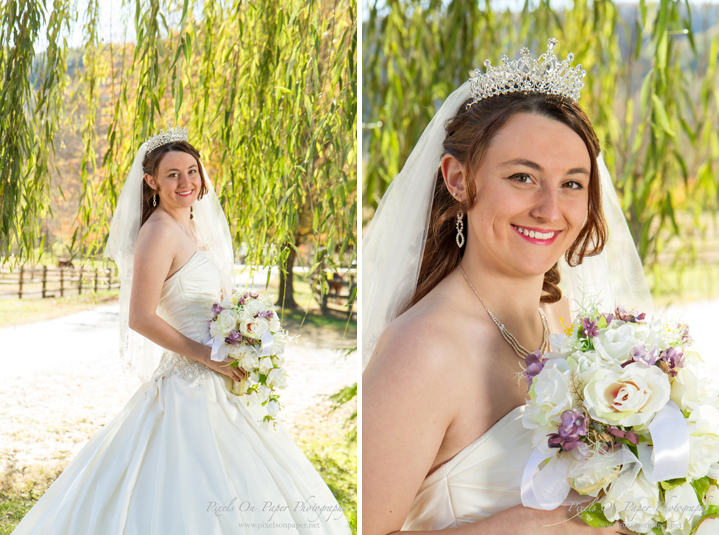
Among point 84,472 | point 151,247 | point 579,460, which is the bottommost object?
point 84,472

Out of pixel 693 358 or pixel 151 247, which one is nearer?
pixel 693 358

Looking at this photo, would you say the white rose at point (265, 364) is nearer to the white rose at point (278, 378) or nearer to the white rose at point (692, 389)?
the white rose at point (278, 378)

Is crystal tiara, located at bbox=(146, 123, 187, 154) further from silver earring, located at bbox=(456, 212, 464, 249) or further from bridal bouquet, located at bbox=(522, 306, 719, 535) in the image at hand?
bridal bouquet, located at bbox=(522, 306, 719, 535)

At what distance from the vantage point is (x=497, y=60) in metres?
2.02

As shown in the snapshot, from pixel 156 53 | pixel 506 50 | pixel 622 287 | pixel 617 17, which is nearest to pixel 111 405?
pixel 156 53

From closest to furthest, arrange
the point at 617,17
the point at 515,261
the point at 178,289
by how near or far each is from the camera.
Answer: the point at 515,261
the point at 178,289
the point at 617,17

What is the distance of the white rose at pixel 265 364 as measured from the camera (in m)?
1.68

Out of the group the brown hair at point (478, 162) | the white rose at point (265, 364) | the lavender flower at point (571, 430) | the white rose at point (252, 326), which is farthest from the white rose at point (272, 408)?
the lavender flower at point (571, 430)

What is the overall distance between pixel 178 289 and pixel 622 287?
1273 millimetres

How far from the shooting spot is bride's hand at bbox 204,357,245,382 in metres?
1.67

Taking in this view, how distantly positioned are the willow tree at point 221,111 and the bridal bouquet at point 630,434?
3.09ft

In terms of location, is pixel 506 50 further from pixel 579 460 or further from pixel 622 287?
pixel 579 460

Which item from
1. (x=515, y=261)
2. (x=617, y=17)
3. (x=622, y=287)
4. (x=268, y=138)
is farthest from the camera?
(x=617, y=17)

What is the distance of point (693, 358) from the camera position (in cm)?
99
